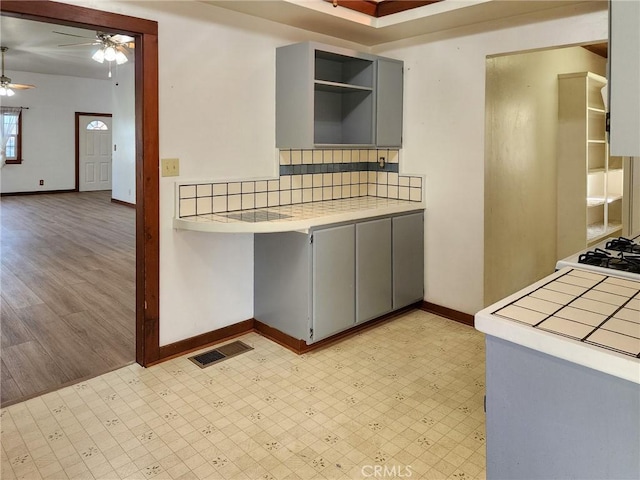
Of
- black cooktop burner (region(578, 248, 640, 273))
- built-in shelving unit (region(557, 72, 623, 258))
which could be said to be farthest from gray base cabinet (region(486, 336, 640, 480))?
built-in shelving unit (region(557, 72, 623, 258))

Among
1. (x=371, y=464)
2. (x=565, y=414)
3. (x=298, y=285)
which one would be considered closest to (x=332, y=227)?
(x=298, y=285)

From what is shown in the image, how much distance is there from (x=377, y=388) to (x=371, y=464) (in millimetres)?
673

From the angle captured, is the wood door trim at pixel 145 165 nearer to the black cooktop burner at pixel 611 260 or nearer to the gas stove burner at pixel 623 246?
the black cooktop burner at pixel 611 260

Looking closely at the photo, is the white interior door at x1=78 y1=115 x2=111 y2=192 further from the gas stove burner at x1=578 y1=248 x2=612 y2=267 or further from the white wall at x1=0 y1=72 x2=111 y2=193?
the gas stove burner at x1=578 y1=248 x2=612 y2=267

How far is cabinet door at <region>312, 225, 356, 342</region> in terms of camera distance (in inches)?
121

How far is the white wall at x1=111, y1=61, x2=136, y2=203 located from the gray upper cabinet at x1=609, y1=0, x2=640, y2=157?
818 cm

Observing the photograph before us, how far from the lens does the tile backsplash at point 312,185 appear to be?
3125 millimetres

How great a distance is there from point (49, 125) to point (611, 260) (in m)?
11.9

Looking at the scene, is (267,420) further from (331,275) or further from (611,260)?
(611,260)

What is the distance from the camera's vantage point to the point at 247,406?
249 centimetres

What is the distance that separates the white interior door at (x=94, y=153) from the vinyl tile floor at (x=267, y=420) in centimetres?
1013

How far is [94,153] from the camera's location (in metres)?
11.7

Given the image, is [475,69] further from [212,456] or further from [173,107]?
[212,456]

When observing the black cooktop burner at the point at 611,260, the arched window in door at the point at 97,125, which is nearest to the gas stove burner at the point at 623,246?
the black cooktop burner at the point at 611,260
